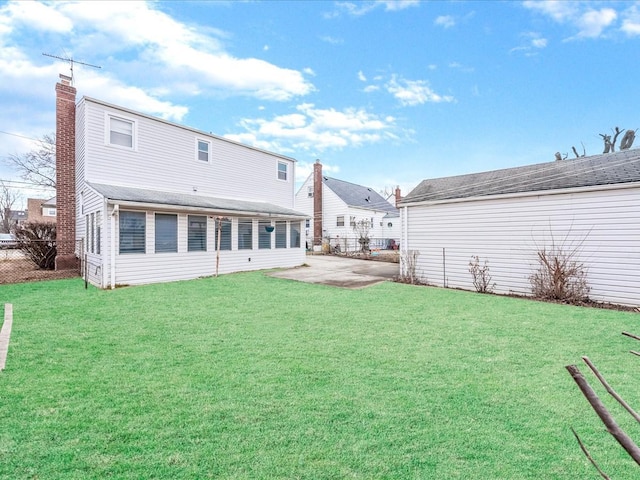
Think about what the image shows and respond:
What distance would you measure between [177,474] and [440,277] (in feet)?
33.9

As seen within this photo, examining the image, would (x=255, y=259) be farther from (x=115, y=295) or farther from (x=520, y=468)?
(x=520, y=468)

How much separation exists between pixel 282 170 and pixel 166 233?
8.20 metres

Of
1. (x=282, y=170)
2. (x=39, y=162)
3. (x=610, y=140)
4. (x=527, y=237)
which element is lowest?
(x=527, y=237)

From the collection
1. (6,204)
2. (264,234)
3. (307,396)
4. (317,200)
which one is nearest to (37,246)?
(264,234)

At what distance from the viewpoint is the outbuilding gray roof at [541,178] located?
8.77m

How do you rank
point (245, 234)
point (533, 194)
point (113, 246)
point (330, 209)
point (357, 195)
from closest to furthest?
point (533, 194) < point (113, 246) < point (245, 234) < point (330, 209) < point (357, 195)

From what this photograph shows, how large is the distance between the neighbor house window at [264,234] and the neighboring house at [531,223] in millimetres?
6254

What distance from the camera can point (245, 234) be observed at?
47.5 ft

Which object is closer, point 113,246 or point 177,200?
point 113,246

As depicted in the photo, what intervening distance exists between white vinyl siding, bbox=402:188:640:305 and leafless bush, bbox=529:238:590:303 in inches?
4.9

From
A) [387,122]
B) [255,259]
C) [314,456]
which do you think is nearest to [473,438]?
[314,456]

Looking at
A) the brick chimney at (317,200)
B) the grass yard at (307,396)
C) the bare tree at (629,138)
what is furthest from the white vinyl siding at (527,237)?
the brick chimney at (317,200)

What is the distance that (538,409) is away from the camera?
128 inches

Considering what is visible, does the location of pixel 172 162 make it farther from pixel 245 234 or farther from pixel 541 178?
pixel 541 178
